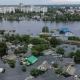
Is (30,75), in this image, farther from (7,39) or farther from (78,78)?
(7,39)

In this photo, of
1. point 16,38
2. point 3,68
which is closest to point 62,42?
point 16,38

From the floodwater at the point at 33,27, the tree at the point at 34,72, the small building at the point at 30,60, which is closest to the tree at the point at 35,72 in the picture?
the tree at the point at 34,72

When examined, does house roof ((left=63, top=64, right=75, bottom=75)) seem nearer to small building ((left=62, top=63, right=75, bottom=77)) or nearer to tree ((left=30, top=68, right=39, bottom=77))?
small building ((left=62, top=63, right=75, bottom=77))

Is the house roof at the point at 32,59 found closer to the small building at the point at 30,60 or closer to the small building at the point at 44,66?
the small building at the point at 30,60

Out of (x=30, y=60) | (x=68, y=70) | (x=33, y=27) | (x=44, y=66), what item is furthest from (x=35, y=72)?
(x=33, y=27)

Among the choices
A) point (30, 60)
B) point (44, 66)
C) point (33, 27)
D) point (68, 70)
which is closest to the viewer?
point (68, 70)

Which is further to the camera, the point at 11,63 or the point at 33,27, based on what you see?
the point at 33,27

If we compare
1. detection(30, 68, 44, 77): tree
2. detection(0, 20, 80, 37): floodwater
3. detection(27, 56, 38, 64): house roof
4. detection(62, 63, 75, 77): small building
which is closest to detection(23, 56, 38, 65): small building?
detection(27, 56, 38, 64): house roof

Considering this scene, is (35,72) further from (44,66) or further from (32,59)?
(32,59)

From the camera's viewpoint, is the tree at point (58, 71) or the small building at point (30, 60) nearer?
the tree at point (58, 71)

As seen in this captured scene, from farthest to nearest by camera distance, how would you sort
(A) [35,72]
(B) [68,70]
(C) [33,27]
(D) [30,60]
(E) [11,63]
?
(C) [33,27] < (D) [30,60] < (E) [11,63] < (B) [68,70] < (A) [35,72]

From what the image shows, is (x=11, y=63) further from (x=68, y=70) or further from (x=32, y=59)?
(x=68, y=70)
